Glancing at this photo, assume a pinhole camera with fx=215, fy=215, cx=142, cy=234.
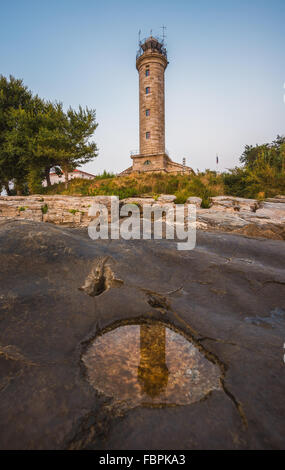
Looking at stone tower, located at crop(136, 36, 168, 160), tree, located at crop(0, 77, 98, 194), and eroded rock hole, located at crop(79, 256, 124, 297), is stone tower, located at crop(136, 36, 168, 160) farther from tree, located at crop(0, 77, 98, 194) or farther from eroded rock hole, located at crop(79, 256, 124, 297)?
eroded rock hole, located at crop(79, 256, 124, 297)

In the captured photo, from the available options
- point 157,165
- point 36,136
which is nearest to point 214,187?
point 157,165

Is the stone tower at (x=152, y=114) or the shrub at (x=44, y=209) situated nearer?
the shrub at (x=44, y=209)

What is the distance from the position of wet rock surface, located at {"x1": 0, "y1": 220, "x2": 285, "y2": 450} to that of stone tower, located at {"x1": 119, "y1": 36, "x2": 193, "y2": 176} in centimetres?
2506

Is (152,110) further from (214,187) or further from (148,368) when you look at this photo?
(148,368)

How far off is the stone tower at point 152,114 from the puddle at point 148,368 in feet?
85.2

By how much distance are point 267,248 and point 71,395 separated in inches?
128

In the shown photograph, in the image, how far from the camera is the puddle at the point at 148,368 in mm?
1065

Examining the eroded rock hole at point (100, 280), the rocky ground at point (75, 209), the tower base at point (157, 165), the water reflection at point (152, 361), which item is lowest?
the water reflection at point (152, 361)

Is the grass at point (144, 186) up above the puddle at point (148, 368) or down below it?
above

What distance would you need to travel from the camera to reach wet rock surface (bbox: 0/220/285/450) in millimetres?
888

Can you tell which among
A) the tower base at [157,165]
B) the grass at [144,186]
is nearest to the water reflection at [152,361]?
the grass at [144,186]

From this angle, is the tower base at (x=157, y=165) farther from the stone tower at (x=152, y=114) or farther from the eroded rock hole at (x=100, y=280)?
the eroded rock hole at (x=100, y=280)

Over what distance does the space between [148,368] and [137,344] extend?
19 centimetres

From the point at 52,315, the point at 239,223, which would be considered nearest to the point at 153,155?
the point at 239,223
